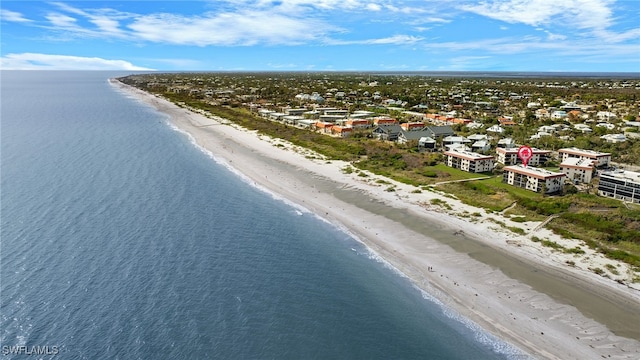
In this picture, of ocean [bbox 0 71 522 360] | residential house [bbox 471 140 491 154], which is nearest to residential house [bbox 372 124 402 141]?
residential house [bbox 471 140 491 154]

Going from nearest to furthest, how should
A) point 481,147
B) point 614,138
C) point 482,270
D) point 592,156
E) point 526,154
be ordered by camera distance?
point 482,270 → point 592,156 → point 526,154 → point 481,147 → point 614,138

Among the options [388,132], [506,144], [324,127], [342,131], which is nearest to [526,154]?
[506,144]

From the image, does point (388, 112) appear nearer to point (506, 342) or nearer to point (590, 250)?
point (590, 250)

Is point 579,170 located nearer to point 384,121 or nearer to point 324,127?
point 384,121

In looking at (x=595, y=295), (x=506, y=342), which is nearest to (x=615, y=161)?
(x=595, y=295)

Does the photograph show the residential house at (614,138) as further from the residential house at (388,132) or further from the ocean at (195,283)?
the ocean at (195,283)

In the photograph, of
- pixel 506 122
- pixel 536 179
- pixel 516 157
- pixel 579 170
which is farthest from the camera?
pixel 506 122
